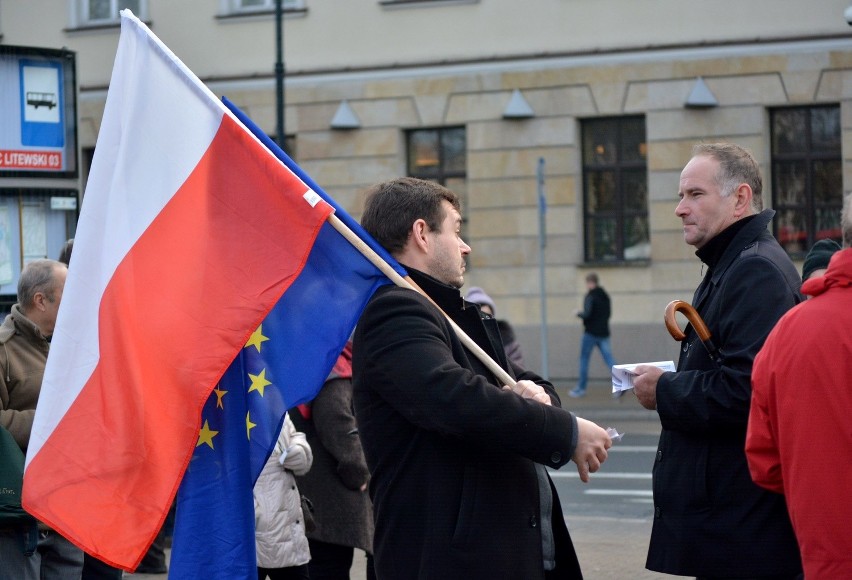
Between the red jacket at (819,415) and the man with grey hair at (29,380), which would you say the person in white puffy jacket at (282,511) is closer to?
the man with grey hair at (29,380)

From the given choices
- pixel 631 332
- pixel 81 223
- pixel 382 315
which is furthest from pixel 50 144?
pixel 631 332

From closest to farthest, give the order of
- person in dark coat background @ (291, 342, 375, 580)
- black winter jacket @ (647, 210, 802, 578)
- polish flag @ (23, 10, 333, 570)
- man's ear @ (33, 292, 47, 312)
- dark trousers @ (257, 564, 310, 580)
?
polish flag @ (23, 10, 333, 570), black winter jacket @ (647, 210, 802, 578), man's ear @ (33, 292, 47, 312), dark trousers @ (257, 564, 310, 580), person in dark coat background @ (291, 342, 375, 580)

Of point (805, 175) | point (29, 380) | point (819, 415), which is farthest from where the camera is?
point (805, 175)

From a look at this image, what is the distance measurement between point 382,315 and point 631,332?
18488 millimetres

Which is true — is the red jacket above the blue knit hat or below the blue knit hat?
below

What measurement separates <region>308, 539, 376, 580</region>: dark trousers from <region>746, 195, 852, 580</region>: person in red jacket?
3563mm

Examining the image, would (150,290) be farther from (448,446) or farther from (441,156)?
(441,156)

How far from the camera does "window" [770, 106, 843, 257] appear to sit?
21500 mm

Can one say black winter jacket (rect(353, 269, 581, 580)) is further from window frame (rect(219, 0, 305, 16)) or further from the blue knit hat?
window frame (rect(219, 0, 305, 16))

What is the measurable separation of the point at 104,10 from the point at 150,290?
23367 mm

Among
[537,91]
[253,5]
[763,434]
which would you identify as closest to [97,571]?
[763,434]

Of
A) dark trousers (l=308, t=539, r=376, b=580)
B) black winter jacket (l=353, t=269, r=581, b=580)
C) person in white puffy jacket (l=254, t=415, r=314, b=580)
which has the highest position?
black winter jacket (l=353, t=269, r=581, b=580)

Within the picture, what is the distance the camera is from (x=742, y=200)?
→ 4.52m

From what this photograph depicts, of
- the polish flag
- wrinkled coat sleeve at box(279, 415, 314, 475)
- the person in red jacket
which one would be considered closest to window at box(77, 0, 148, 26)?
wrinkled coat sleeve at box(279, 415, 314, 475)
